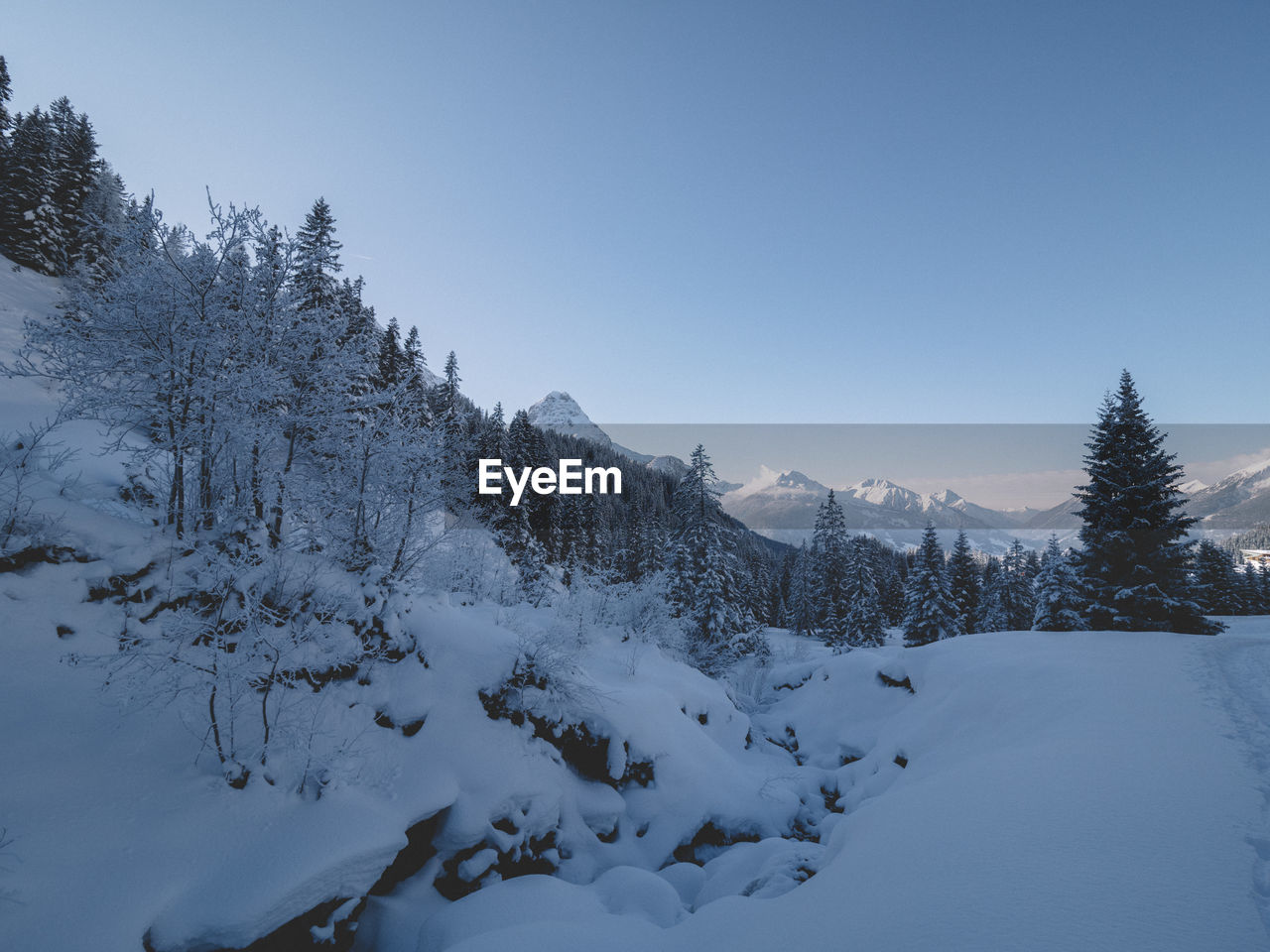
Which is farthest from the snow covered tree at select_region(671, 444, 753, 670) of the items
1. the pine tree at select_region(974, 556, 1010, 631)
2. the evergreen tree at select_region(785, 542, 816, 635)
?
the pine tree at select_region(974, 556, 1010, 631)

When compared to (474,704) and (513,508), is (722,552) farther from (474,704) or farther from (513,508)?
(474,704)

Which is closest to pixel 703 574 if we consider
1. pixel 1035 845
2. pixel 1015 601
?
pixel 1035 845

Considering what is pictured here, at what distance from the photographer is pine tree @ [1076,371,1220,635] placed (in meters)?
19.0

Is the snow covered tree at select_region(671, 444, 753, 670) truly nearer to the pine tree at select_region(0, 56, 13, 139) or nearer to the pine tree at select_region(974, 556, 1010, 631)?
the pine tree at select_region(974, 556, 1010, 631)

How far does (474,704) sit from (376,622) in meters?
2.87

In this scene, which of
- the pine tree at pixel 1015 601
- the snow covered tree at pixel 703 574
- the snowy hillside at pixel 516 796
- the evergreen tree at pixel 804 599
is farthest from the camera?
the evergreen tree at pixel 804 599

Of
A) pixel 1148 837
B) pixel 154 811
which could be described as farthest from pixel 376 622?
pixel 1148 837

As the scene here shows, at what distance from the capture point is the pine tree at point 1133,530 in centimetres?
1900

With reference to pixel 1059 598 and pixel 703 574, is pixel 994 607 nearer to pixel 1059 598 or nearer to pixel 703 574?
pixel 1059 598

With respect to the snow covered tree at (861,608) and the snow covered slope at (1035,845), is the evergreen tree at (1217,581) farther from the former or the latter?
the snow covered slope at (1035,845)

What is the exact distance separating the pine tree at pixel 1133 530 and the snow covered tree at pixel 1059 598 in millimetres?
4538

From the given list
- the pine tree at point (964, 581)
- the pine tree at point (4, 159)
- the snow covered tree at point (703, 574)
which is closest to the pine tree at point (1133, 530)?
the snow covered tree at point (703, 574)

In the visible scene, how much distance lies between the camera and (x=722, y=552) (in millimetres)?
31578

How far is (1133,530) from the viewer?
64.1 ft
